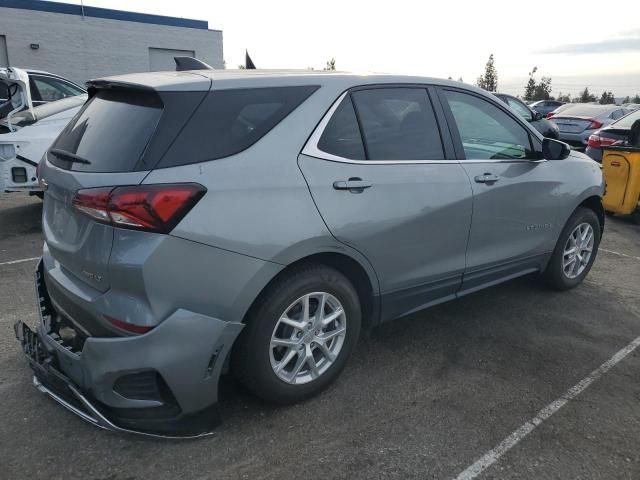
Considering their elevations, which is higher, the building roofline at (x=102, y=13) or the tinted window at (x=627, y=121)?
the building roofline at (x=102, y=13)

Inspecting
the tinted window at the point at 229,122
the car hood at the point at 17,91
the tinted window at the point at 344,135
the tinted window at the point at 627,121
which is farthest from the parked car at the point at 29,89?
the tinted window at the point at 627,121

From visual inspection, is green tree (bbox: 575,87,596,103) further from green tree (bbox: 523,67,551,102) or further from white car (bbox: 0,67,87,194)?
white car (bbox: 0,67,87,194)

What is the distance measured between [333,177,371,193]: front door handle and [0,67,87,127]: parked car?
537 cm

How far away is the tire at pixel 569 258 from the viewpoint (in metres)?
4.57

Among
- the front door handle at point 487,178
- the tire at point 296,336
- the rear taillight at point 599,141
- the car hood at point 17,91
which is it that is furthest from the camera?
the rear taillight at point 599,141

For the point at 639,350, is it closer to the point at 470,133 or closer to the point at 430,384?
the point at 430,384

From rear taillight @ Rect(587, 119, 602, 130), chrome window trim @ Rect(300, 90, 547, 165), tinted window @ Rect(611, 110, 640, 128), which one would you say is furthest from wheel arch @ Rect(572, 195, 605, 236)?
rear taillight @ Rect(587, 119, 602, 130)

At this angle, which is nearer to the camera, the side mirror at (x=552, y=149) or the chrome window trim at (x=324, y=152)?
the chrome window trim at (x=324, y=152)

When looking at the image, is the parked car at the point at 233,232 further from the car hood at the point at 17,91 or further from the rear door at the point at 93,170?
the car hood at the point at 17,91

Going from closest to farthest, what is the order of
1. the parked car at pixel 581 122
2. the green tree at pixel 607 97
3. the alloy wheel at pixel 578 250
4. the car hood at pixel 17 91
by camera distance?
the alloy wheel at pixel 578 250, the car hood at pixel 17 91, the parked car at pixel 581 122, the green tree at pixel 607 97

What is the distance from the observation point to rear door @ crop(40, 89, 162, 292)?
2414 millimetres

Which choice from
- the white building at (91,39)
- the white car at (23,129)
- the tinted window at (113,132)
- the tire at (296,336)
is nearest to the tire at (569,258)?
the tire at (296,336)

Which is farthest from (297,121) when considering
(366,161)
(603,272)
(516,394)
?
(603,272)

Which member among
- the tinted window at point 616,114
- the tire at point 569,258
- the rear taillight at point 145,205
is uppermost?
the rear taillight at point 145,205
